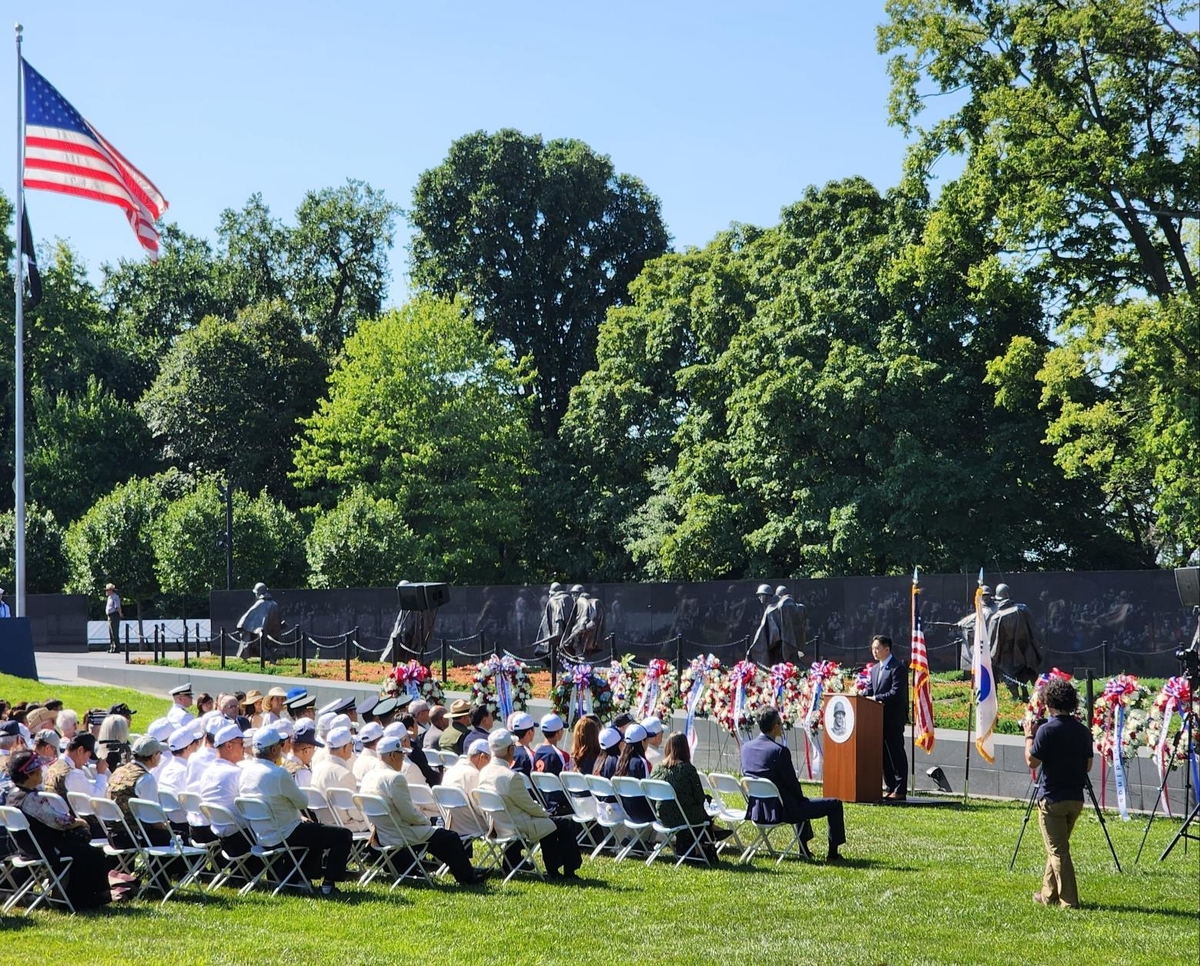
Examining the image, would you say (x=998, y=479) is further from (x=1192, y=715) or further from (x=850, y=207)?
(x=1192, y=715)

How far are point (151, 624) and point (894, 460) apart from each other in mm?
24669

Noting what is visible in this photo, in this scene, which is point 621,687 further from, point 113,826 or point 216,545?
point 216,545

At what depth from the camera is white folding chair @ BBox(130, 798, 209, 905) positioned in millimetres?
11234

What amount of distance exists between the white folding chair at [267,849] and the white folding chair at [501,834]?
1462 millimetres

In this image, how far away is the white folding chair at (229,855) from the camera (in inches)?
448

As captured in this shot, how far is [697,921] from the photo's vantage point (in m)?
10.3

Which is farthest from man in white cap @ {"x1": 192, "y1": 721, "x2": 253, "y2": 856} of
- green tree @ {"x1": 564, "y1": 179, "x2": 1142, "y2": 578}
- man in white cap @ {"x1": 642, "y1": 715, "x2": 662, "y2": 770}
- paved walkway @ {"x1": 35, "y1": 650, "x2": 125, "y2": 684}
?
green tree @ {"x1": 564, "y1": 179, "x2": 1142, "y2": 578}

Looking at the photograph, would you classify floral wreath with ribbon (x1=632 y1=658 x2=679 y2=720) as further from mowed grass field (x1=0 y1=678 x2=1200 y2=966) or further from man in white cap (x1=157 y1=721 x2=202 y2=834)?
man in white cap (x1=157 y1=721 x2=202 y2=834)

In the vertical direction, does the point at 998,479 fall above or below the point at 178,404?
below

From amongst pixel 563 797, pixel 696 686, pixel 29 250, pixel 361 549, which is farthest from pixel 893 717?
pixel 361 549

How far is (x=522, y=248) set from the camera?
A: 5622 centimetres

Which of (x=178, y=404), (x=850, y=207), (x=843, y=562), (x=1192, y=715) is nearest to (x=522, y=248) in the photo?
(x=178, y=404)

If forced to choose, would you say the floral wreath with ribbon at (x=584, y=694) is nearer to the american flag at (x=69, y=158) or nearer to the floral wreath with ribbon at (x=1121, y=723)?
the floral wreath with ribbon at (x=1121, y=723)

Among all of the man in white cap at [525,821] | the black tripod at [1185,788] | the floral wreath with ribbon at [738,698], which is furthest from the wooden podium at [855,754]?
the man in white cap at [525,821]
